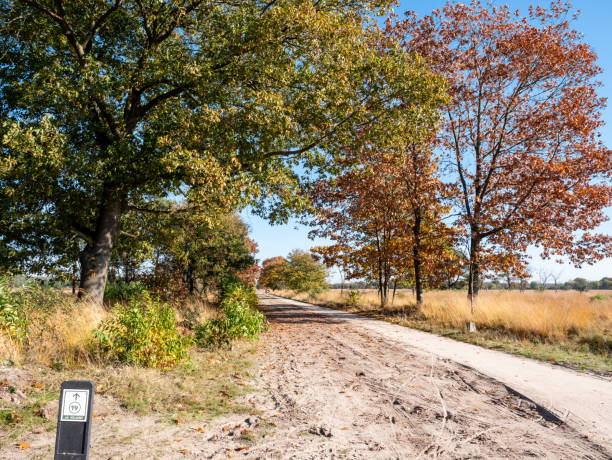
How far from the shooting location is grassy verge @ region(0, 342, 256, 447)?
3959mm

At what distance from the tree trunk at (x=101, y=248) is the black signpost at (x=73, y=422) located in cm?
1047

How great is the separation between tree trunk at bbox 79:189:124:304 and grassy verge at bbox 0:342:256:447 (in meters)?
6.09

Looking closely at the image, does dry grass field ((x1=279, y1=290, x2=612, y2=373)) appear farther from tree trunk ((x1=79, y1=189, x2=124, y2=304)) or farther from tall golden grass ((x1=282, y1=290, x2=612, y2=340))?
tree trunk ((x1=79, y1=189, x2=124, y2=304))

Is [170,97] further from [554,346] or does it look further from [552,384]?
[554,346]

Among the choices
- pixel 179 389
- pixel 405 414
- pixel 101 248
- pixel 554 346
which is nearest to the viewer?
pixel 405 414

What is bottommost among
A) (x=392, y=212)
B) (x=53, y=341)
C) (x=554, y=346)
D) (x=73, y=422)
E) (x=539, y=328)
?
(x=554, y=346)

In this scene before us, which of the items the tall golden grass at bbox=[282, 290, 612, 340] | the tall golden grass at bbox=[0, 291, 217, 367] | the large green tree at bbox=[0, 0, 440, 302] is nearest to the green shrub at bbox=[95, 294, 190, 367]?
the tall golden grass at bbox=[0, 291, 217, 367]

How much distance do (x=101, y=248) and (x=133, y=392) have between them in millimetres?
7933

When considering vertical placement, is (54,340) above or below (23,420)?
above

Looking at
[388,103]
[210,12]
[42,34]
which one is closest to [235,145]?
[210,12]

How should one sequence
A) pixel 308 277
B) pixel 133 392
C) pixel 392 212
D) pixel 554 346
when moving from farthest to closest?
pixel 308 277, pixel 392 212, pixel 554 346, pixel 133 392

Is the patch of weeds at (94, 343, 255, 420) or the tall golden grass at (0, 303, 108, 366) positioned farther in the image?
the tall golden grass at (0, 303, 108, 366)

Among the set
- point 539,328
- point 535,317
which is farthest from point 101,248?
point 535,317

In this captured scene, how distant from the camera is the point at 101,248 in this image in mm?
11266
